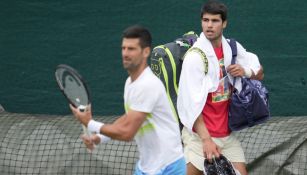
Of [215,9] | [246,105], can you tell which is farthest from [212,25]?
[246,105]

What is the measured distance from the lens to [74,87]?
494cm

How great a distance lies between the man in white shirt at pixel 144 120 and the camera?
4.86 meters

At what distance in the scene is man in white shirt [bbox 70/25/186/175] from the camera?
486cm

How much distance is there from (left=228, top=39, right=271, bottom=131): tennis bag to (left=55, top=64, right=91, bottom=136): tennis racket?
1.42 m

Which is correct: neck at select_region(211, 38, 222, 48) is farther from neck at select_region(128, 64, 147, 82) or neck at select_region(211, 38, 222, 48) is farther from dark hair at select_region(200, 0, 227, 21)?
neck at select_region(128, 64, 147, 82)

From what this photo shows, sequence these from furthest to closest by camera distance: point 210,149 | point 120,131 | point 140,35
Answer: point 210,149 < point 140,35 < point 120,131

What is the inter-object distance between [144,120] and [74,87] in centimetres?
45

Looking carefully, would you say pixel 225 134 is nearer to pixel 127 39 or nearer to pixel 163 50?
pixel 163 50

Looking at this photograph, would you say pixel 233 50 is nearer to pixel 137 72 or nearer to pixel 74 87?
pixel 137 72

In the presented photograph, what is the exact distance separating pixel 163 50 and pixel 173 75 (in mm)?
210

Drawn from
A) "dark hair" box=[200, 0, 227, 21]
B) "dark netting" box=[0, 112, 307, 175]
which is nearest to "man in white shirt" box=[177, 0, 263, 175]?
"dark hair" box=[200, 0, 227, 21]

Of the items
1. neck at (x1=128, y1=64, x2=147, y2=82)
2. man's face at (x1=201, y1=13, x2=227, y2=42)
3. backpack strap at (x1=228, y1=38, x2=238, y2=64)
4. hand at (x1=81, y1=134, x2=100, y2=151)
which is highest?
man's face at (x1=201, y1=13, x2=227, y2=42)

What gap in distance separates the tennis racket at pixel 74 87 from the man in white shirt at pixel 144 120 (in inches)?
1.8

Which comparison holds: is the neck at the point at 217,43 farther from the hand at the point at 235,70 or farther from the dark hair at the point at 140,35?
the dark hair at the point at 140,35
